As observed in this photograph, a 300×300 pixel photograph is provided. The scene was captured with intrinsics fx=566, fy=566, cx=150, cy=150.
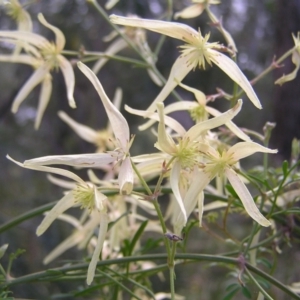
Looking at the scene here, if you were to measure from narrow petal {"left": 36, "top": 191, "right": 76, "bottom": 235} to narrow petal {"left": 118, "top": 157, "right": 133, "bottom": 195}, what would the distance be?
82 millimetres

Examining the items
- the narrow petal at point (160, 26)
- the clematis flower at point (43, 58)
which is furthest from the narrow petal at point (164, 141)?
the clematis flower at point (43, 58)

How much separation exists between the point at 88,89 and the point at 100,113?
0.10 m

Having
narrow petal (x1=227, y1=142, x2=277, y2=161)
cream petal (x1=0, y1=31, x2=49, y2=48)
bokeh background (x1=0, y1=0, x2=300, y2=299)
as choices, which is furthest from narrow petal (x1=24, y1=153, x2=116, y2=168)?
bokeh background (x1=0, y1=0, x2=300, y2=299)

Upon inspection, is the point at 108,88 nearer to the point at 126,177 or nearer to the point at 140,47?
the point at 140,47

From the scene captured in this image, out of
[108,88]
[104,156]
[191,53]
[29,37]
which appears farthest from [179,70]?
[108,88]

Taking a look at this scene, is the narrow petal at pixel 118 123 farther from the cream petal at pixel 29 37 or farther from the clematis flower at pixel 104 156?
the cream petal at pixel 29 37

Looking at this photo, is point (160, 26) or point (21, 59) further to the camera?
point (21, 59)

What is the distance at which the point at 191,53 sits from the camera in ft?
1.70

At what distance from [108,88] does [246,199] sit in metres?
1.71

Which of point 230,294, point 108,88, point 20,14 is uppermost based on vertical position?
point 20,14

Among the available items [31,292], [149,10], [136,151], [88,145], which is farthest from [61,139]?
[31,292]

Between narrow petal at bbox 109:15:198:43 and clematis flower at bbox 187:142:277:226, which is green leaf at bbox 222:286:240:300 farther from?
narrow petal at bbox 109:15:198:43

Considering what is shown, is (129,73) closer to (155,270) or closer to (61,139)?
(61,139)

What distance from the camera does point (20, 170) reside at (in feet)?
7.72
